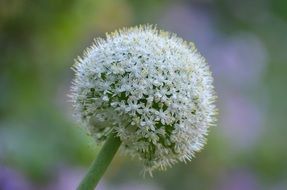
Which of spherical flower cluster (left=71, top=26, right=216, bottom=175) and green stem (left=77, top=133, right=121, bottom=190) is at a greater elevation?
spherical flower cluster (left=71, top=26, right=216, bottom=175)

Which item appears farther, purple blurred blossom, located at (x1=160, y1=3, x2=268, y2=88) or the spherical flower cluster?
purple blurred blossom, located at (x1=160, y1=3, x2=268, y2=88)

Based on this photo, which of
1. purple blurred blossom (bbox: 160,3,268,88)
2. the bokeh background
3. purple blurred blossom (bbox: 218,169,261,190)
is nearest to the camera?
the bokeh background

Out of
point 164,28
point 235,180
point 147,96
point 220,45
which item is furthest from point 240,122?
point 147,96

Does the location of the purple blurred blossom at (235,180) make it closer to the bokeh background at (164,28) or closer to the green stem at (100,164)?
the bokeh background at (164,28)

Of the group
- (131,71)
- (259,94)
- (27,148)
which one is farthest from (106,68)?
(259,94)

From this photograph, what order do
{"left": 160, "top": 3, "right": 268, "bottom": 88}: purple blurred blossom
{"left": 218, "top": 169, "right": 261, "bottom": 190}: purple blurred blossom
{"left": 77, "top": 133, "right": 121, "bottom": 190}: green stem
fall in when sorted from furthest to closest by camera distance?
{"left": 160, "top": 3, "right": 268, "bottom": 88}: purple blurred blossom < {"left": 218, "top": 169, "right": 261, "bottom": 190}: purple blurred blossom < {"left": 77, "top": 133, "right": 121, "bottom": 190}: green stem

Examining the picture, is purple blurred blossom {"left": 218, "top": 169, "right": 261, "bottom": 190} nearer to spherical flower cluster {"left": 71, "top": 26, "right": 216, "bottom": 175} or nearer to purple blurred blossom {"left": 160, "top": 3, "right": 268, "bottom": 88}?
purple blurred blossom {"left": 160, "top": 3, "right": 268, "bottom": 88}

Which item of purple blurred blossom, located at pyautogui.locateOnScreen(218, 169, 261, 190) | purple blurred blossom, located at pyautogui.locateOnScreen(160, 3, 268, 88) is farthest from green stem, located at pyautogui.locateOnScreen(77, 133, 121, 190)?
purple blurred blossom, located at pyautogui.locateOnScreen(160, 3, 268, 88)

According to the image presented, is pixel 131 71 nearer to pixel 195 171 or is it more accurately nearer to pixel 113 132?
pixel 113 132
